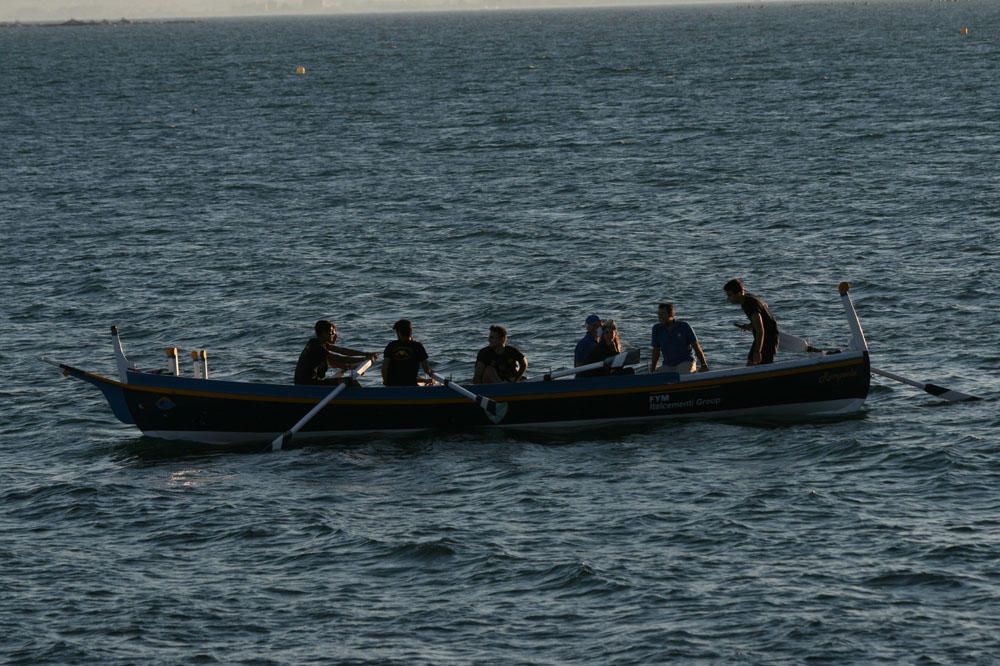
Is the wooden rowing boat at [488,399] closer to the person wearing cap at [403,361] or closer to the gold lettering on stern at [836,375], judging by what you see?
the gold lettering on stern at [836,375]

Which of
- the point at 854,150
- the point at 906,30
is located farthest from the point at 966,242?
the point at 906,30

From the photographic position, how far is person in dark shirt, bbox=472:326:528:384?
2292 cm

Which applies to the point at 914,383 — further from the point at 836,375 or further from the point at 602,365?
the point at 602,365

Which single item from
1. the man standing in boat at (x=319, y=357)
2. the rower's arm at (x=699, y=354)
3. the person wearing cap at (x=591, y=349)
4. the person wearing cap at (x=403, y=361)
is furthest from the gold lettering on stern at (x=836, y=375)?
the man standing in boat at (x=319, y=357)

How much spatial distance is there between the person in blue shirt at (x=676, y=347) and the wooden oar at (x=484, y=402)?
7.80 ft

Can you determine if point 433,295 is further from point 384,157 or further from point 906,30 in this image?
point 906,30

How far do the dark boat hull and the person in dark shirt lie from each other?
501 mm

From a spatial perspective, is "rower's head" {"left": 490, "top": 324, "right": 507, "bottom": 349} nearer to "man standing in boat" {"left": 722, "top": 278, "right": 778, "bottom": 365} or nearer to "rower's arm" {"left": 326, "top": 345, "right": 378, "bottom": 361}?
"rower's arm" {"left": 326, "top": 345, "right": 378, "bottom": 361}

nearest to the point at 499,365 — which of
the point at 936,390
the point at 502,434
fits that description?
the point at 502,434

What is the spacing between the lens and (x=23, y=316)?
3219 centimetres

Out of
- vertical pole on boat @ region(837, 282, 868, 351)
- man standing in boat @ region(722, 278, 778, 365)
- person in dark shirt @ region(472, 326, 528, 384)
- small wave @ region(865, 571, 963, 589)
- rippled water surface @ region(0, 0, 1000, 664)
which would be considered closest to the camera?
rippled water surface @ region(0, 0, 1000, 664)

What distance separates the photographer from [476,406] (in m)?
22.7

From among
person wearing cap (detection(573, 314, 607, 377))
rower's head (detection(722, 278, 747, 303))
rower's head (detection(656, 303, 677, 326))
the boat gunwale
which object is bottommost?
the boat gunwale

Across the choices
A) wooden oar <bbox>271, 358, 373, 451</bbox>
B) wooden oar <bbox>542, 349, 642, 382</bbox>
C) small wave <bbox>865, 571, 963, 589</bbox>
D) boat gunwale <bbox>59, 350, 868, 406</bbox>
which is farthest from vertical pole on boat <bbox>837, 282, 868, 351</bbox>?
wooden oar <bbox>271, 358, 373, 451</bbox>
